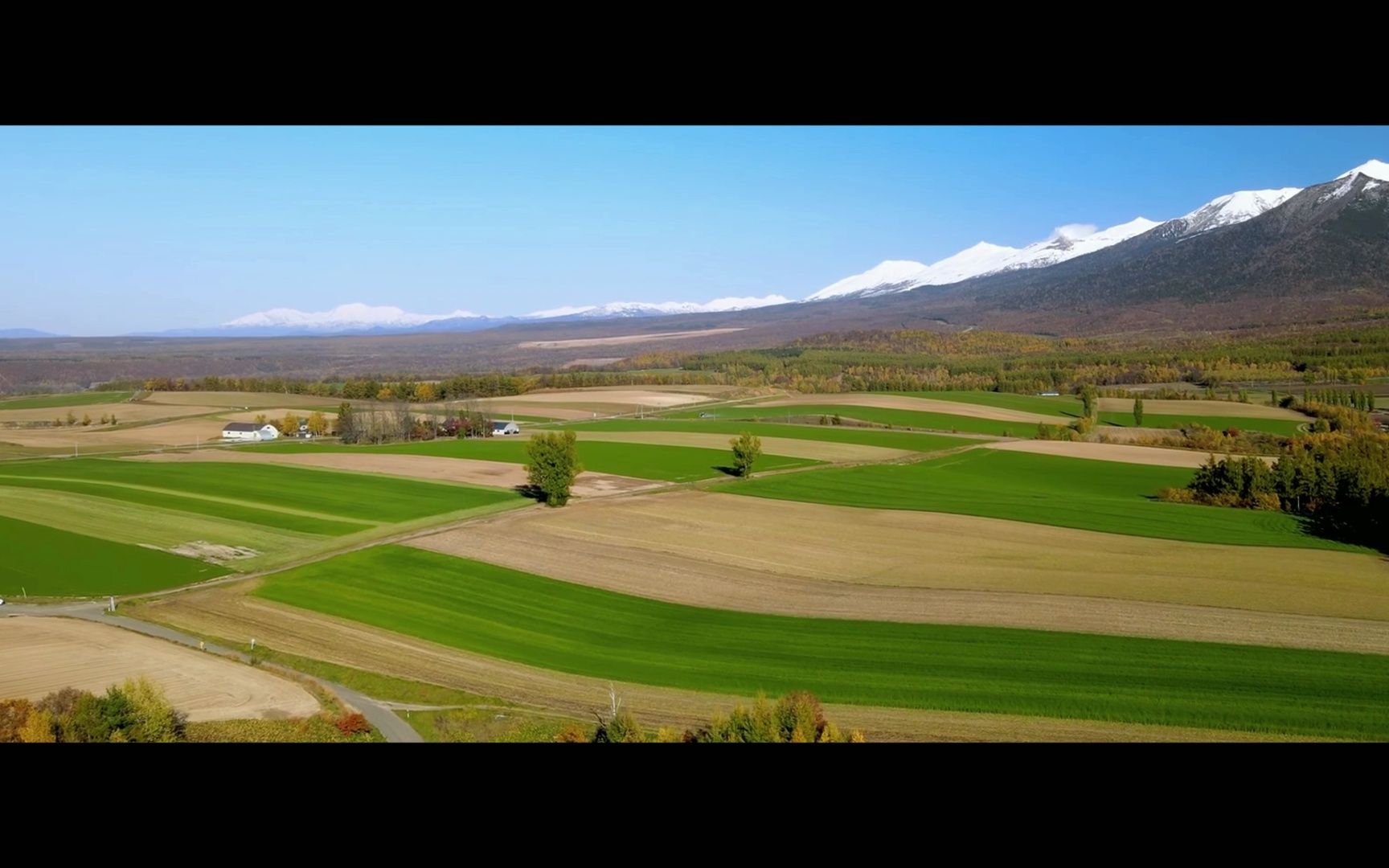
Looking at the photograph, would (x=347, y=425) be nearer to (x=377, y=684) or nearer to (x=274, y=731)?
(x=377, y=684)

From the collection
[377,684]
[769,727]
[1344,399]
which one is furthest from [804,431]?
[769,727]

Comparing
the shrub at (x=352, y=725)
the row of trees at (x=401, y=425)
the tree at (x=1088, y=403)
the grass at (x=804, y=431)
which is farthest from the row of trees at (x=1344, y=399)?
the shrub at (x=352, y=725)

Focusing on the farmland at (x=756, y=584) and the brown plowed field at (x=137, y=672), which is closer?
the farmland at (x=756, y=584)

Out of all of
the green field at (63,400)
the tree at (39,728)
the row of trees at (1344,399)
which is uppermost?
the green field at (63,400)

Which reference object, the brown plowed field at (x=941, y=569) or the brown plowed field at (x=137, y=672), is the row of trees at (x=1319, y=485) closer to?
the brown plowed field at (x=941, y=569)

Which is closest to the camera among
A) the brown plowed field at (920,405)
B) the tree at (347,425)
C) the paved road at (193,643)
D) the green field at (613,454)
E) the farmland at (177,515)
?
the paved road at (193,643)

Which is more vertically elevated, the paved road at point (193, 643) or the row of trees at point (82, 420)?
the row of trees at point (82, 420)
